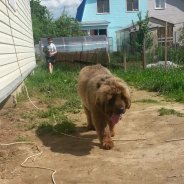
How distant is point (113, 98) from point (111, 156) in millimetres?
801

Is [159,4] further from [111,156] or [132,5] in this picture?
[111,156]

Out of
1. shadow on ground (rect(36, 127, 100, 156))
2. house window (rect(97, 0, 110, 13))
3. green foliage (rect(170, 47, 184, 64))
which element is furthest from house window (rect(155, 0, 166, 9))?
shadow on ground (rect(36, 127, 100, 156))

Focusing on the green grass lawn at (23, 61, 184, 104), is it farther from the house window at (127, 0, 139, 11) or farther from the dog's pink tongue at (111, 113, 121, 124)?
the house window at (127, 0, 139, 11)

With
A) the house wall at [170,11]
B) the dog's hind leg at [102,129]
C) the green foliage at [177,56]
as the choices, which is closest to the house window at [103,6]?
the house wall at [170,11]

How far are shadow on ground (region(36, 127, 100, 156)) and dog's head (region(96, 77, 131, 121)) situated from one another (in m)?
0.75

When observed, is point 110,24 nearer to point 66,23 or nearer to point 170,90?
point 66,23

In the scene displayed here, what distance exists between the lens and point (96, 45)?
27.5 meters

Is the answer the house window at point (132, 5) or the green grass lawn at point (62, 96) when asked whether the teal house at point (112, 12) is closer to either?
the house window at point (132, 5)

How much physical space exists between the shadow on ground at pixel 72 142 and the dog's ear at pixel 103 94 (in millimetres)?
817

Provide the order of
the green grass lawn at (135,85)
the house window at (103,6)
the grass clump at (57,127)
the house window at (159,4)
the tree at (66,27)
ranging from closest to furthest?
1. the grass clump at (57,127)
2. the green grass lawn at (135,85)
3. the tree at (66,27)
4. the house window at (103,6)
5. the house window at (159,4)

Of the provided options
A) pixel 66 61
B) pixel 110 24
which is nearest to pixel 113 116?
pixel 66 61

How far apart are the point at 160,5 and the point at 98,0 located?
6872 mm

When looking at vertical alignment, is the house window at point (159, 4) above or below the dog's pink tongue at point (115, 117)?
above

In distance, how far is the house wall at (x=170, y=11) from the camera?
4278cm
